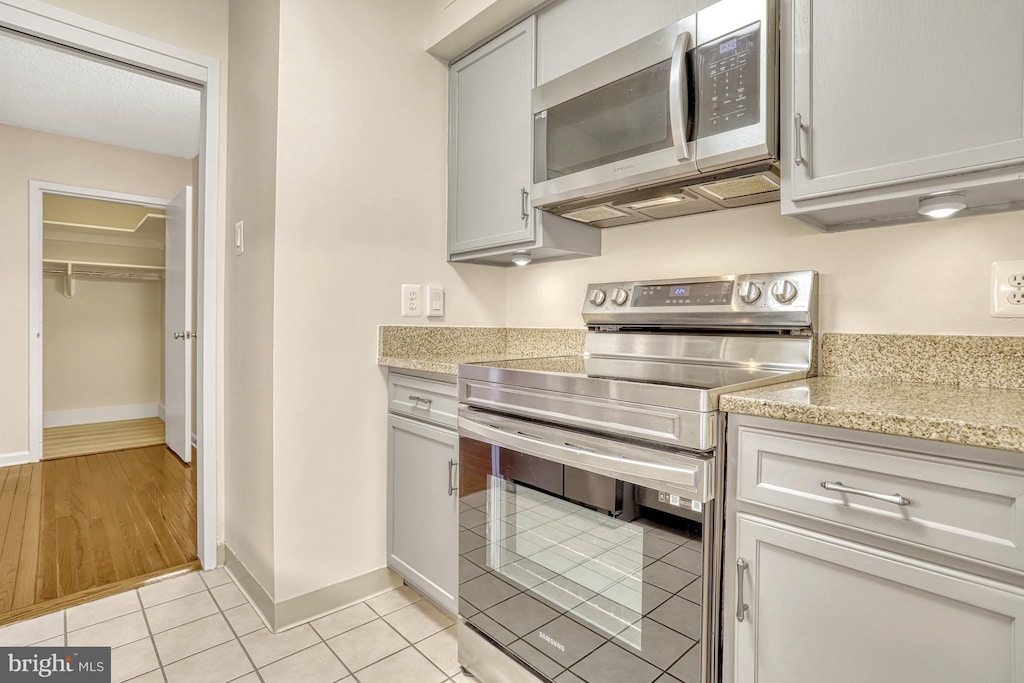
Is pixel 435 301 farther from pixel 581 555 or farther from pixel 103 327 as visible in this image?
pixel 103 327

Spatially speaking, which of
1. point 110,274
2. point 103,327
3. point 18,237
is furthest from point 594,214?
point 103,327

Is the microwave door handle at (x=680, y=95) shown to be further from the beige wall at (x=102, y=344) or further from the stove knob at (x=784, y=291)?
the beige wall at (x=102, y=344)

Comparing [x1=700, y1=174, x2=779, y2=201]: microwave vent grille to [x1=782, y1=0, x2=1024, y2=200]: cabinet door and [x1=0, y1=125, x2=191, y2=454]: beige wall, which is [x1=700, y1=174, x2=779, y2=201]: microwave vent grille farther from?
[x1=0, y1=125, x2=191, y2=454]: beige wall

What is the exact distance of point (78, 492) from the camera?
312cm

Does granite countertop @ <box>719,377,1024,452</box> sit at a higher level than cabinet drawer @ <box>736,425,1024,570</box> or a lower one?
higher

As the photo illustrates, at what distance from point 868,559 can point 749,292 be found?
81 cm

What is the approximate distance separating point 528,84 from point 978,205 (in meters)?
1.33

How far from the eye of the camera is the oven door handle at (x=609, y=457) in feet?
3.29

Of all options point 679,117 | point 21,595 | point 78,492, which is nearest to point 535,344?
point 679,117

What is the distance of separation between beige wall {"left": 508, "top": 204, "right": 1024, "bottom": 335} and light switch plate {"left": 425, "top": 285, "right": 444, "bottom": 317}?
2.46ft

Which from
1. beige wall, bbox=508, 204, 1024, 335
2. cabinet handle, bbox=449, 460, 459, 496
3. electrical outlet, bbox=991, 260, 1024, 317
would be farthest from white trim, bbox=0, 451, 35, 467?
electrical outlet, bbox=991, 260, 1024, 317

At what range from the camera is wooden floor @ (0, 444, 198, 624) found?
2029 mm

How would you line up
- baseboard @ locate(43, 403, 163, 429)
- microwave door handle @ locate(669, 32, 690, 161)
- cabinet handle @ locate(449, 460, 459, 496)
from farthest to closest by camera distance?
baseboard @ locate(43, 403, 163, 429)
cabinet handle @ locate(449, 460, 459, 496)
microwave door handle @ locate(669, 32, 690, 161)

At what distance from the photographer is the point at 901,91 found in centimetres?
104
